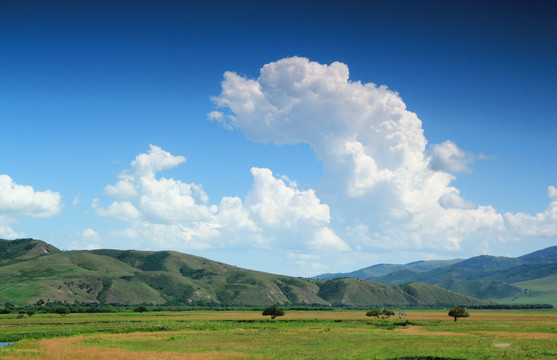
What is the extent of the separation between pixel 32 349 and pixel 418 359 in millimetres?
59372

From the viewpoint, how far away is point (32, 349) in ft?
232

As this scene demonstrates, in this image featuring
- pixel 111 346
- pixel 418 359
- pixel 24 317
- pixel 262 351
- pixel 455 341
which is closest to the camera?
pixel 418 359

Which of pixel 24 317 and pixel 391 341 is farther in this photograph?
pixel 24 317

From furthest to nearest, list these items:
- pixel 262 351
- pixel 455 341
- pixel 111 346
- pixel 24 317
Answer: pixel 24 317 → pixel 455 341 → pixel 111 346 → pixel 262 351

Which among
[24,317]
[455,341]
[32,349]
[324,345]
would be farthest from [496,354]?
[24,317]

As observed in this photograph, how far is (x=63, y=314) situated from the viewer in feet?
579

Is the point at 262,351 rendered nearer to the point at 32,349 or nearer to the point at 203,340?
the point at 203,340

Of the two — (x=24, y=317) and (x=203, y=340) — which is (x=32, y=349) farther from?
(x=24, y=317)

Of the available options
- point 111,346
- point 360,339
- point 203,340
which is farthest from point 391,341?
point 111,346

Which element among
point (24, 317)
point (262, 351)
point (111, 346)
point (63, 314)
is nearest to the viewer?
point (262, 351)

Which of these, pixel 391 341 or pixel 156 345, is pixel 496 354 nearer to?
pixel 391 341

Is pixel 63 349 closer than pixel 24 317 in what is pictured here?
Yes

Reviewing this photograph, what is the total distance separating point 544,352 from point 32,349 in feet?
257

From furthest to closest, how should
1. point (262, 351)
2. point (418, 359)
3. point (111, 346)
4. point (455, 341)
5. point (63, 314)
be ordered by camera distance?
point (63, 314)
point (455, 341)
point (111, 346)
point (262, 351)
point (418, 359)
